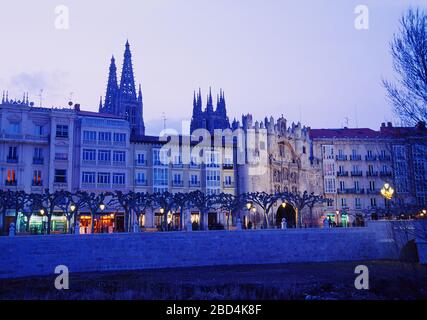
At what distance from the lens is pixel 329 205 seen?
203 feet

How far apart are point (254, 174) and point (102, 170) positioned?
17.7m

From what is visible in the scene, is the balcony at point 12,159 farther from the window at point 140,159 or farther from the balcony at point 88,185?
the window at point 140,159

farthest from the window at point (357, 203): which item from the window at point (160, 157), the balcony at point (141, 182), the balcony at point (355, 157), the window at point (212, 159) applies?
the balcony at point (141, 182)

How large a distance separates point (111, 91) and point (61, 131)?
51.4 m

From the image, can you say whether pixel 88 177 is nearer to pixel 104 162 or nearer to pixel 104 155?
pixel 104 162

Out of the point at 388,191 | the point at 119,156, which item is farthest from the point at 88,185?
the point at 388,191

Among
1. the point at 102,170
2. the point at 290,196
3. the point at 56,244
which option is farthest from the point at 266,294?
the point at 102,170

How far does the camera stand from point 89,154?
48875 mm

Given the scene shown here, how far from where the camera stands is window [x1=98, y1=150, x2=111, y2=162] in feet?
162

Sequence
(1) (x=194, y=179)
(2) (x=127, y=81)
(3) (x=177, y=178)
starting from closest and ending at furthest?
(3) (x=177, y=178) < (1) (x=194, y=179) < (2) (x=127, y=81)

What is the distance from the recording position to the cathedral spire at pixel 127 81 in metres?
92.1

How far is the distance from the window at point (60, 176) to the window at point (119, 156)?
17.3ft

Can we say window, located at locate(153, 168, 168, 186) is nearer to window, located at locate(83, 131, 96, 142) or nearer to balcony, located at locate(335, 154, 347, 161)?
window, located at locate(83, 131, 96, 142)
